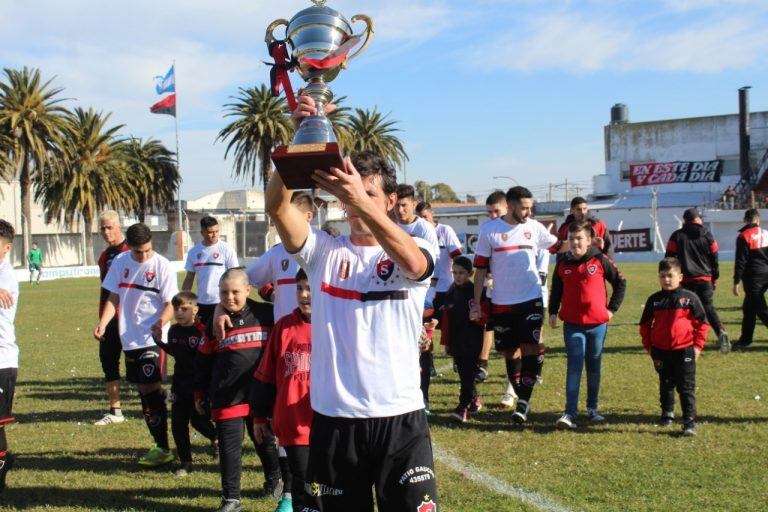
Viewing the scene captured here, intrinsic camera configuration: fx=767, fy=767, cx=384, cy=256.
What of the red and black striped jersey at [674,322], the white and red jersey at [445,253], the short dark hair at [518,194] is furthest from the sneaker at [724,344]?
the short dark hair at [518,194]

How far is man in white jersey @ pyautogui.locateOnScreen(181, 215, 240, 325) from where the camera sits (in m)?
9.44

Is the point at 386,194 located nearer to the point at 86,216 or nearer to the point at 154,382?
the point at 154,382

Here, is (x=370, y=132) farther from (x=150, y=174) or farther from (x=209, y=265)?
(x=209, y=265)

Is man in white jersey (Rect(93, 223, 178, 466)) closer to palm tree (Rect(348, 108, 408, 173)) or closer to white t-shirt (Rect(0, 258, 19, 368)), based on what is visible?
white t-shirt (Rect(0, 258, 19, 368))

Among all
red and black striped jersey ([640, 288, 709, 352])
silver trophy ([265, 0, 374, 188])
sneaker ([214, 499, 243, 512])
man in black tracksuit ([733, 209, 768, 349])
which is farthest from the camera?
man in black tracksuit ([733, 209, 768, 349])

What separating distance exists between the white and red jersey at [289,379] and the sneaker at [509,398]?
413 centimetres

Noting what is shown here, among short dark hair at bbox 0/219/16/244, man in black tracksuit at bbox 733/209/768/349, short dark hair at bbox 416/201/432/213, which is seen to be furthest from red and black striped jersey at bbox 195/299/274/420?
man in black tracksuit at bbox 733/209/768/349

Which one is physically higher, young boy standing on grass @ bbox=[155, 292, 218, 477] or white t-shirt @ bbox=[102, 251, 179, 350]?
white t-shirt @ bbox=[102, 251, 179, 350]

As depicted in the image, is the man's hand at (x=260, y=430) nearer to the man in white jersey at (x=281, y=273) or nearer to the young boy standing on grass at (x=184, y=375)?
the man in white jersey at (x=281, y=273)

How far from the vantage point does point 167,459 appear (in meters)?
6.43

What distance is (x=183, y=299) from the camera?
6.45 meters

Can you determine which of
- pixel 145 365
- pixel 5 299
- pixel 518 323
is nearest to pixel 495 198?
pixel 518 323

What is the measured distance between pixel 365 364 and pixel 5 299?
355 cm

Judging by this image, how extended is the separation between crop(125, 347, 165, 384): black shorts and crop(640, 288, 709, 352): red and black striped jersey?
454 centimetres
